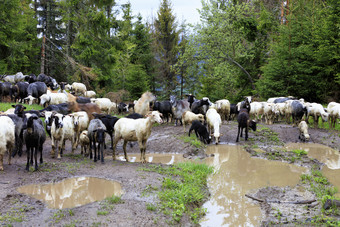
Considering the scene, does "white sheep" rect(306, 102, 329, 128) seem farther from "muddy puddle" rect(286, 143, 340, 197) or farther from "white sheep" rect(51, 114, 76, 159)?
"white sheep" rect(51, 114, 76, 159)

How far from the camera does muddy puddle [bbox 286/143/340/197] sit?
32.9ft

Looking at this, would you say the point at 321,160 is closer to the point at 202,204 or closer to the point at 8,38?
the point at 202,204

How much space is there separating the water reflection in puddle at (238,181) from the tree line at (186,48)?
14304 millimetres

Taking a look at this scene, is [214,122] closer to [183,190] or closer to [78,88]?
[183,190]

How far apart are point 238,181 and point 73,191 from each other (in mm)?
5165

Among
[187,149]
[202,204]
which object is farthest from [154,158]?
[202,204]

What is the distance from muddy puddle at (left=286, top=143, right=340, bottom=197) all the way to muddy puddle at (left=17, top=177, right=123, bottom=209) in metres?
6.44

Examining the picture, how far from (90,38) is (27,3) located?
55.6 ft

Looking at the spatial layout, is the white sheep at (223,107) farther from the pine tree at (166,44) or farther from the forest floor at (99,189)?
the pine tree at (166,44)

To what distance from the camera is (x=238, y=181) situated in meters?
9.64

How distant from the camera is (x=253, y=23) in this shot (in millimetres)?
33812

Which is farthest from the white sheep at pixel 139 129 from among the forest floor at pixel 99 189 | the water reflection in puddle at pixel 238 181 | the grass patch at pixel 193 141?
the grass patch at pixel 193 141

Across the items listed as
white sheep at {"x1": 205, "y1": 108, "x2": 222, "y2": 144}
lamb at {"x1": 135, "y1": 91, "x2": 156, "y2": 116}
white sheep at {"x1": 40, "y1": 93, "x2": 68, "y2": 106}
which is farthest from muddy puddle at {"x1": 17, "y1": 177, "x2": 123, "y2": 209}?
lamb at {"x1": 135, "y1": 91, "x2": 156, "y2": 116}

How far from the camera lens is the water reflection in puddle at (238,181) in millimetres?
7113
